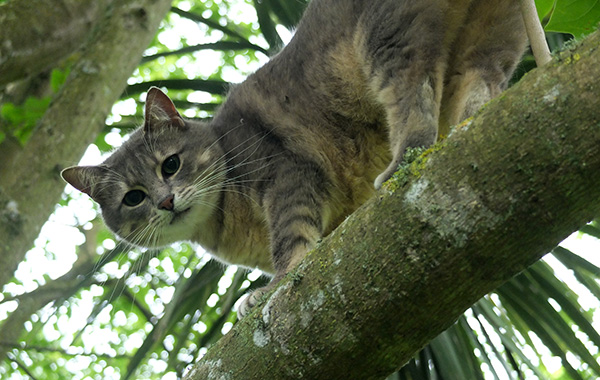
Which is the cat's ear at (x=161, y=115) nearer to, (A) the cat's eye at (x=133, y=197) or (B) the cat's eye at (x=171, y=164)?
(B) the cat's eye at (x=171, y=164)

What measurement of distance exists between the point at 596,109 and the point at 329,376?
89 cm

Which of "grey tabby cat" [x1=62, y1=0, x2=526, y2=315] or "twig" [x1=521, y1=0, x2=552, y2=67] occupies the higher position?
"grey tabby cat" [x1=62, y1=0, x2=526, y2=315]

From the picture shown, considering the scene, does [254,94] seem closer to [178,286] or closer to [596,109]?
[178,286]

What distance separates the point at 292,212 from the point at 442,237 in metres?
1.30

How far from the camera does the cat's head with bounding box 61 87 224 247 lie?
3.08 metres

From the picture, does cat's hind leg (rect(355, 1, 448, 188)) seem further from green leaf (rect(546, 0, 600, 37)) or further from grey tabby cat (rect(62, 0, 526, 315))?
green leaf (rect(546, 0, 600, 37))

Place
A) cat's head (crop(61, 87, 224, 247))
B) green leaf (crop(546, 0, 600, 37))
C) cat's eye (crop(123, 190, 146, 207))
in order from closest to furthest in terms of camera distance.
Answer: green leaf (crop(546, 0, 600, 37))
cat's head (crop(61, 87, 224, 247))
cat's eye (crop(123, 190, 146, 207))

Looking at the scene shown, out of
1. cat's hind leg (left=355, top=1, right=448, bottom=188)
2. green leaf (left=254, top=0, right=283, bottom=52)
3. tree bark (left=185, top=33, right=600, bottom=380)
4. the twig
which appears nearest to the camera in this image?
tree bark (left=185, top=33, right=600, bottom=380)

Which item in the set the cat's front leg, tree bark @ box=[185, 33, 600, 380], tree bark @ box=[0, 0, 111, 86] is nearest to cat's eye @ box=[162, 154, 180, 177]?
the cat's front leg

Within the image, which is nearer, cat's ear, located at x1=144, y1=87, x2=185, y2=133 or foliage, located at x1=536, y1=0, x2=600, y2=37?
foliage, located at x1=536, y1=0, x2=600, y2=37

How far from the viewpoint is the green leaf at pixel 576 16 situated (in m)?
1.53

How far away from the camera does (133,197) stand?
10.7ft

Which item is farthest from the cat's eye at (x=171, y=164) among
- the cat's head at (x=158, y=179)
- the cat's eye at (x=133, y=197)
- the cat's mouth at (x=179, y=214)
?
the cat's mouth at (x=179, y=214)

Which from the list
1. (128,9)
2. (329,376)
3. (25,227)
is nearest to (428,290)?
(329,376)
